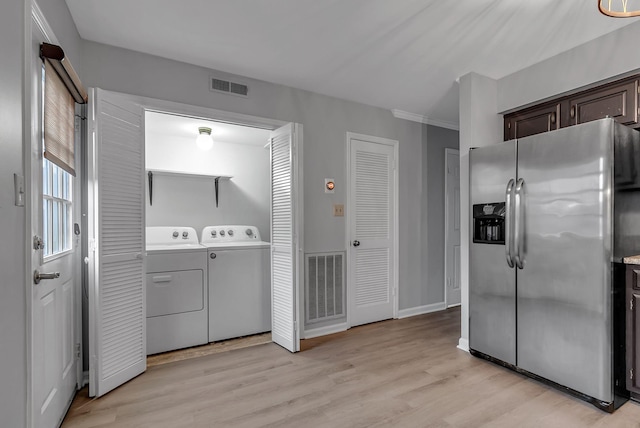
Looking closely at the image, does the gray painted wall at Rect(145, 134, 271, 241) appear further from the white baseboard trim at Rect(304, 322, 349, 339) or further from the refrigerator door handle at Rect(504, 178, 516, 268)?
the refrigerator door handle at Rect(504, 178, 516, 268)

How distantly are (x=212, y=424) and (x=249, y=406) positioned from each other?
0.86 feet

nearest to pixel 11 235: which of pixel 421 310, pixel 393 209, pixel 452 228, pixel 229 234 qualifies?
pixel 229 234

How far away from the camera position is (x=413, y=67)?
2.94m

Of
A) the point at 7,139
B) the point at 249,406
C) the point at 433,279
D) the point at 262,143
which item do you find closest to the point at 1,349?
the point at 7,139

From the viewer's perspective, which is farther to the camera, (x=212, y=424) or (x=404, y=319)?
(x=404, y=319)

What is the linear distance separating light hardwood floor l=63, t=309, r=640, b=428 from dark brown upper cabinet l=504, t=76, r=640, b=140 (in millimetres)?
2052

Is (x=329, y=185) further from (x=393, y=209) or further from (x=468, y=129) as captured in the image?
(x=468, y=129)

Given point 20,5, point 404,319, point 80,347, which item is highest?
point 20,5

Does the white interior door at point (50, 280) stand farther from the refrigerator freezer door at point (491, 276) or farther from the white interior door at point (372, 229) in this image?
the refrigerator freezer door at point (491, 276)

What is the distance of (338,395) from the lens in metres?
2.29

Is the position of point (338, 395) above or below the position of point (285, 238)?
below

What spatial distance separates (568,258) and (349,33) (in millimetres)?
2193

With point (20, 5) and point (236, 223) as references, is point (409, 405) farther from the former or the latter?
point (236, 223)

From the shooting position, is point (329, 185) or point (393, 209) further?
point (393, 209)
